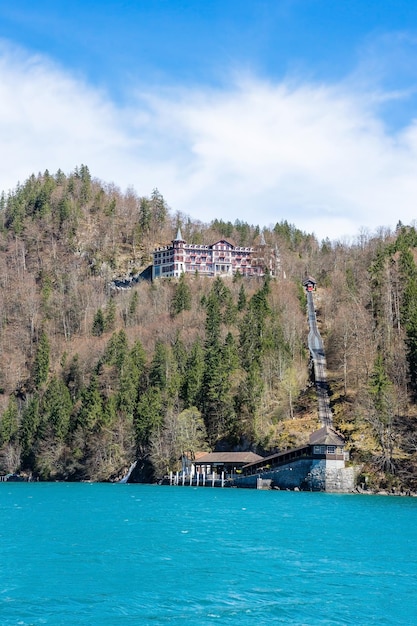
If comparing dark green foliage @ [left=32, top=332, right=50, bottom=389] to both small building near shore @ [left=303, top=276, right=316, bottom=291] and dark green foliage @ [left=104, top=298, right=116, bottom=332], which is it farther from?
small building near shore @ [left=303, top=276, right=316, bottom=291]

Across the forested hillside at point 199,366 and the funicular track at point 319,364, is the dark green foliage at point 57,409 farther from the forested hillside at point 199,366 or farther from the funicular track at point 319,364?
the funicular track at point 319,364

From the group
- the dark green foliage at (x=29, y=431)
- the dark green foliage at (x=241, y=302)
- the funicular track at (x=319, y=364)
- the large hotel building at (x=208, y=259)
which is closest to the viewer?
the funicular track at (x=319, y=364)

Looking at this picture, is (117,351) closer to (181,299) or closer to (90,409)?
(90,409)


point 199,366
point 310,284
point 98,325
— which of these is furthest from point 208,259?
point 199,366

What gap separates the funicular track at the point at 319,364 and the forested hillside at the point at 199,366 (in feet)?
3.41

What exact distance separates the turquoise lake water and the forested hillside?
2513cm

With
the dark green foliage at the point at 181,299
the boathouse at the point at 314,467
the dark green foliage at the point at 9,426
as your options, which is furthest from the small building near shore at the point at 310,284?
the dark green foliage at the point at 9,426

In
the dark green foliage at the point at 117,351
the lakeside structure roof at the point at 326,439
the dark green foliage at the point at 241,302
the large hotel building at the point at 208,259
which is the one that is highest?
the large hotel building at the point at 208,259

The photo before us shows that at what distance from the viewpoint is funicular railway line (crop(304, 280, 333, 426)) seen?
283 feet

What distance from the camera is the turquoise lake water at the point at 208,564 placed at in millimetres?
25594

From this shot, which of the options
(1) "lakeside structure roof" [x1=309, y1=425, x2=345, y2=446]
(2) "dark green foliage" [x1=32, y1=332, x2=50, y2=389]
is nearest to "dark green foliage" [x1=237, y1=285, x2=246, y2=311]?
(2) "dark green foliage" [x1=32, y1=332, x2=50, y2=389]

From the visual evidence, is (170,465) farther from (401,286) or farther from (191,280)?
(191,280)

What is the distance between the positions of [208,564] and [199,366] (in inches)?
2427

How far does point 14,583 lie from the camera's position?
2956 cm
